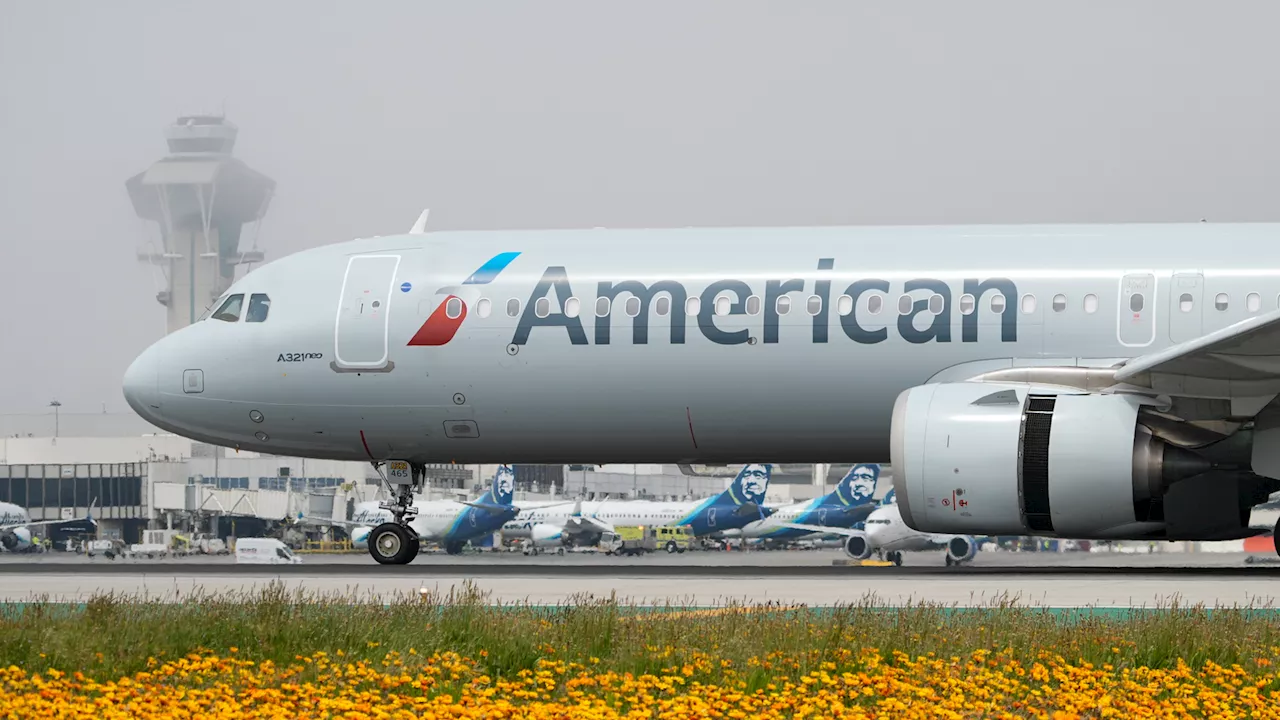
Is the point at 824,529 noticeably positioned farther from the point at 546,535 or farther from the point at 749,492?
the point at 546,535

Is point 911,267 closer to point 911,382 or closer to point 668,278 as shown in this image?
point 911,382

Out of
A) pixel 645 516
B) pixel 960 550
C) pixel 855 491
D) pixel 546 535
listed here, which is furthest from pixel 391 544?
pixel 645 516

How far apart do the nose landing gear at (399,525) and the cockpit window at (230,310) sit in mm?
2714

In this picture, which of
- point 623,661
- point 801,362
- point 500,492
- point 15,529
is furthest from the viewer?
point 500,492

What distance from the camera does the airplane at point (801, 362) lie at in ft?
56.9

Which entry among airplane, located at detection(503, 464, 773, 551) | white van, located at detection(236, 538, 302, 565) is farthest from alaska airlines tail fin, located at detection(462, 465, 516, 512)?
white van, located at detection(236, 538, 302, 565)

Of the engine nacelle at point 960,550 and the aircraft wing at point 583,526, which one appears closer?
the engine nacelle at point 960,550

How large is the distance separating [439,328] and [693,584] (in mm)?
5332

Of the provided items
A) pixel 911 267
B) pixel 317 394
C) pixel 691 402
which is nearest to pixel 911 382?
pixel 911 267

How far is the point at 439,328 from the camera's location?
67.7ft

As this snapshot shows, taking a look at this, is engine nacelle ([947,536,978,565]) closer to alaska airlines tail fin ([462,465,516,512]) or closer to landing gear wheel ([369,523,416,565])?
alaska airlines tail fin ([462,465,516,512])

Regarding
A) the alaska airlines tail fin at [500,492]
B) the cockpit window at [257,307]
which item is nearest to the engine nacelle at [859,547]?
the alaska airlines tail fin at [500,492]

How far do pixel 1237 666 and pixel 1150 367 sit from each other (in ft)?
25.0

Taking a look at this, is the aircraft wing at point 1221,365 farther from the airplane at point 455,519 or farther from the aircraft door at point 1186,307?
the airplane at point 455,519
